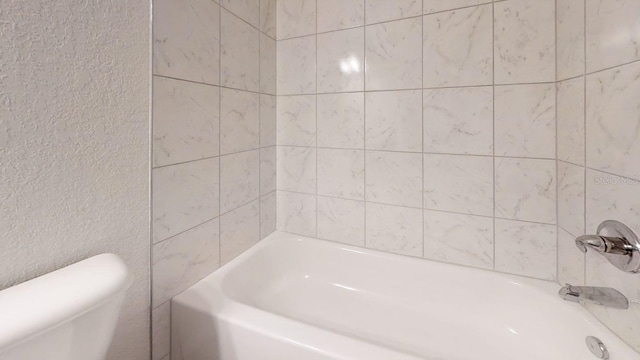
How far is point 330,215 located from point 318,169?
11.1 inches

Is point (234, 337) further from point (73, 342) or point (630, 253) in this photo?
point (630, 253)

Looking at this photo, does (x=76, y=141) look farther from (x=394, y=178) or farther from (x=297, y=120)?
(x=394, y=178)

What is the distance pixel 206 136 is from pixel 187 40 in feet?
1.20

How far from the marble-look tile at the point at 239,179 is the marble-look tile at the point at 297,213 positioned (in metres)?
0.23

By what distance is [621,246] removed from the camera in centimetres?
70

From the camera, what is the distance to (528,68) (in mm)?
1140

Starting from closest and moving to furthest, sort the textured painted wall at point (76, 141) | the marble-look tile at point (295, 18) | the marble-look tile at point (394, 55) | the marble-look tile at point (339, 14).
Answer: the textured painted wall at point (76, 141) < the marble-look tile at point (394, 55) < the marble-look tile at point (339, 14) < the marble-look tile at point (295, 18)

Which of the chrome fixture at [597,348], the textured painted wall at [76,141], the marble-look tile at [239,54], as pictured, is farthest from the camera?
the marble-look tile at [239,54]

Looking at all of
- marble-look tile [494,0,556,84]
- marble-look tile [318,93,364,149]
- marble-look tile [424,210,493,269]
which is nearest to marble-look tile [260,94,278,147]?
marble-look tile [318,93,364,149]

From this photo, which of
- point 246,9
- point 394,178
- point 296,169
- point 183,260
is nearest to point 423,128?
point 394,178

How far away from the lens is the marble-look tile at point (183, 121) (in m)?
0.92

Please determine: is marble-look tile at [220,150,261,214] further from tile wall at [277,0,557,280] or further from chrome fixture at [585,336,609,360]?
chrome fixture at [585,336,609,360]

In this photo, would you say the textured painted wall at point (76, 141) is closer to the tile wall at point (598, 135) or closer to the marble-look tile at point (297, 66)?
the marble-look tile at point (297, 66)

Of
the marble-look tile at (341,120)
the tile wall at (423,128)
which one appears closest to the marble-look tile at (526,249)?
the tile wall at (423,128)
